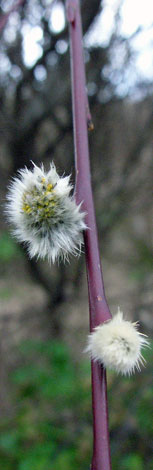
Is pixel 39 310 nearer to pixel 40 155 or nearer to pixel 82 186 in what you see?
pixel 40 155

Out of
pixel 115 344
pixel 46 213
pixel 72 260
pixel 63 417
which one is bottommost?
pixel 115 344

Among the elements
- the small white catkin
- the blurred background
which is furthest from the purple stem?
the blurred background

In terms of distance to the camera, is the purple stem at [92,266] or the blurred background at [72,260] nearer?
the purple stem at [92,266]

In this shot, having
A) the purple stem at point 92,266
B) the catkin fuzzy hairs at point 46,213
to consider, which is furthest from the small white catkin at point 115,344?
the catkin fuzzy hairs at point 46,213

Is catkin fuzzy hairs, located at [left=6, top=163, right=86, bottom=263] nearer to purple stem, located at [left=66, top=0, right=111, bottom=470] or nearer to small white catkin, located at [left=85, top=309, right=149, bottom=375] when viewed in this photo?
purple stem, located at [left=66, top=0, right=111, bottom=470]

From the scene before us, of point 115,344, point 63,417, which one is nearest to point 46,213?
point 115,344

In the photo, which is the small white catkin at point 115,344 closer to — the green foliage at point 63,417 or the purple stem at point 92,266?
the purple stem at point 92,266

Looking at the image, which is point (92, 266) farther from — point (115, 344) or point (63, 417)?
point (63, 417)
